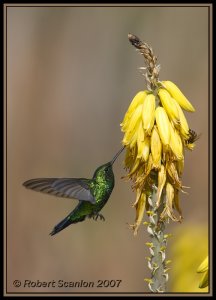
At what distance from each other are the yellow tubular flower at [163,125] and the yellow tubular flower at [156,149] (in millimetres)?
48

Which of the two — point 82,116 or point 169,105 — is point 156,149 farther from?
point 82,116

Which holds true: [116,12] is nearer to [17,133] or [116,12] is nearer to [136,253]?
[17,133]

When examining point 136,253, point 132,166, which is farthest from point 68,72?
point 132,166

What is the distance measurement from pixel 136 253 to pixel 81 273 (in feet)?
4.56

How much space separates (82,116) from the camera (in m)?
16.4

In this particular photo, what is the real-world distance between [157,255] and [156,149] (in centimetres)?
91

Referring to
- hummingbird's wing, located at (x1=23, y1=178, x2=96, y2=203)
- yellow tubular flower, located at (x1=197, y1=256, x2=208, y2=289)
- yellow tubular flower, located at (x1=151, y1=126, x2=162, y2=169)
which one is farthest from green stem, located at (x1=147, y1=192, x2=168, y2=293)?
hummingbird's wing, located at (x1=23, y1=178, x2=96, y2=203)

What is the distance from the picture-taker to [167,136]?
595cm

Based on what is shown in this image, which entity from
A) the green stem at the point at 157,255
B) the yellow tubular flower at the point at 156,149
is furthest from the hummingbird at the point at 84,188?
the green stem at the point at 157,255

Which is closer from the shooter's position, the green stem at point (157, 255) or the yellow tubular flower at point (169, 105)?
the green stem at point (157, 255)

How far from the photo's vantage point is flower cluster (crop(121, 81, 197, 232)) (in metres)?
5.97

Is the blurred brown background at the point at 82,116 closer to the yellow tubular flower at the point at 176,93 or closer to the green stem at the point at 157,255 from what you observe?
the green stem at the point at 157,255

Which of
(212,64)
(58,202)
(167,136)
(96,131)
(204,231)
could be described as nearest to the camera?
(167,136)

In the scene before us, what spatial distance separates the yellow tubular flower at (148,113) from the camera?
5926 mm
